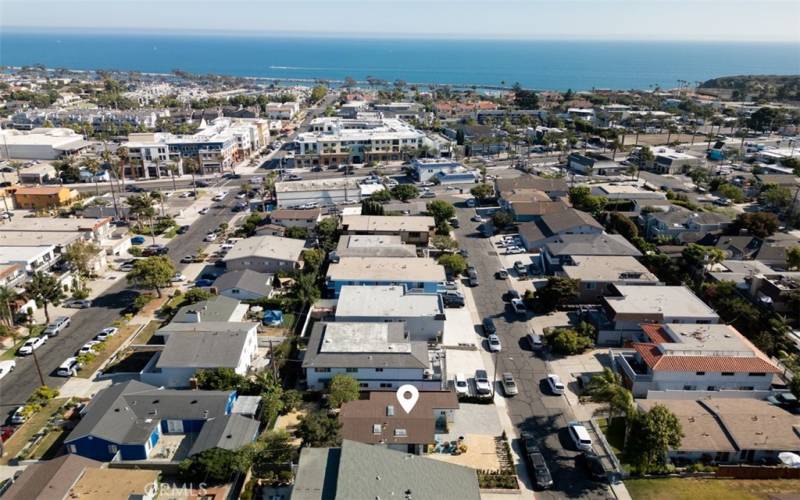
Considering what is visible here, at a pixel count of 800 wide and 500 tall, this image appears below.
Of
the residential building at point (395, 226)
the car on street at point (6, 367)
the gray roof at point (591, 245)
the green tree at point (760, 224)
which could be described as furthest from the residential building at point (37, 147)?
the green tree at point (760, 224)

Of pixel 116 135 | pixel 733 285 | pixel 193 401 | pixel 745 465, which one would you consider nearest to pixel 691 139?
pixel 733 285

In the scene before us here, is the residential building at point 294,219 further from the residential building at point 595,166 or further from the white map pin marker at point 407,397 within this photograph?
the residential building at point 595,166

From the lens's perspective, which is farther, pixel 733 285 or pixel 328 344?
pixel 733 285

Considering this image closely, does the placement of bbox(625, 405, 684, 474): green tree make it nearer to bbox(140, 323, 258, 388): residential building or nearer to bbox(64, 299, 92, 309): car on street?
bbox(140, 323, 258, 388): residential building

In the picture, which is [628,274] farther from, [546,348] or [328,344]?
[328,344]

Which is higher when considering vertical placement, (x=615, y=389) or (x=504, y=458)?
(x=615, y=389)
